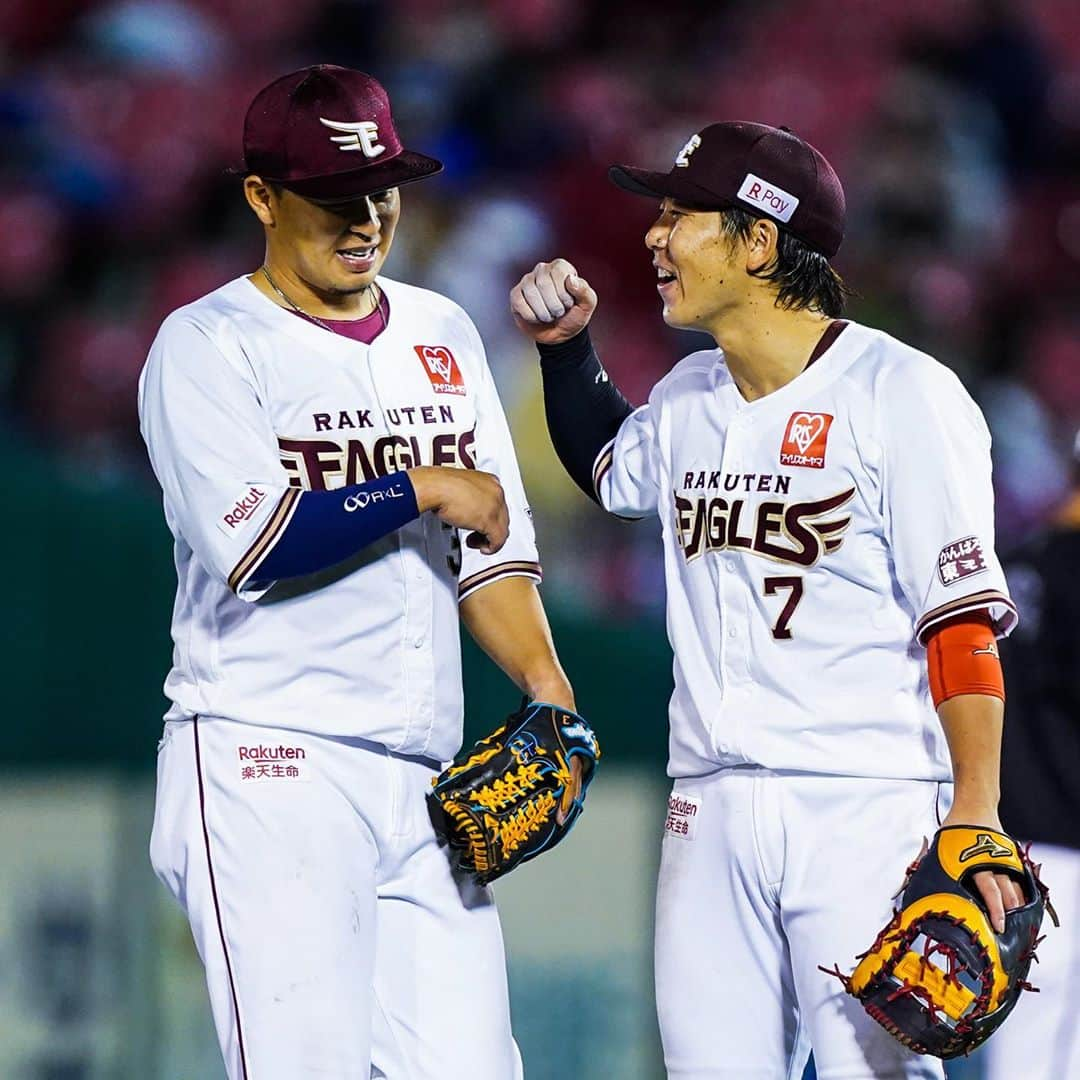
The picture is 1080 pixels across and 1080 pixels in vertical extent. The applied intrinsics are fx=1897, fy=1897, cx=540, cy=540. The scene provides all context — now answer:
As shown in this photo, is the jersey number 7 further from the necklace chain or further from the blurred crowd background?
the blurred crowd background

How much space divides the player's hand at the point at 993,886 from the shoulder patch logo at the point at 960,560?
309 mm

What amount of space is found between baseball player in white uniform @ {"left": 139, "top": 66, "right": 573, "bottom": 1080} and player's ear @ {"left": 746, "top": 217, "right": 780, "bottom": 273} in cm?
47

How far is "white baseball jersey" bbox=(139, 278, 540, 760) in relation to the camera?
8.39 ft

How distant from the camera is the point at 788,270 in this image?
2.75 m

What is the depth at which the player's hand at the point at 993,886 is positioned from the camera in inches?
94.5

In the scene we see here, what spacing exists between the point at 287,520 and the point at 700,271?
0.71 m

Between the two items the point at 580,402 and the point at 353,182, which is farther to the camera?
the point at 580,402

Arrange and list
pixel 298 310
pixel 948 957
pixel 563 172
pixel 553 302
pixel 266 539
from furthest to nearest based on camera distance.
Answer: pixel 563 172, pixel 553 302, pixel 298 310, pixel 266 539, pixel 948 957

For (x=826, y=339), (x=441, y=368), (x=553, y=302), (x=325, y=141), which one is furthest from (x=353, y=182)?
Result: (x=826, y=339)

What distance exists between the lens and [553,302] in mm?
2924

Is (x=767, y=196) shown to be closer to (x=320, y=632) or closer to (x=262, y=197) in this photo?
(x=262, y=197)

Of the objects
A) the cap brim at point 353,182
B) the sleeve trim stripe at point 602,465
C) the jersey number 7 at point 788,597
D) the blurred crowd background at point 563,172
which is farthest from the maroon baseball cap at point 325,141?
the blurred crowd background at point 563,172

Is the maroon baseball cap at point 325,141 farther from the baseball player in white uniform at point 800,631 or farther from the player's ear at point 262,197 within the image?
the baseball player in white uniform at point 800,631

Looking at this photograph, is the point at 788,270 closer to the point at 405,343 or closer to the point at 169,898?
the point at 405,343
